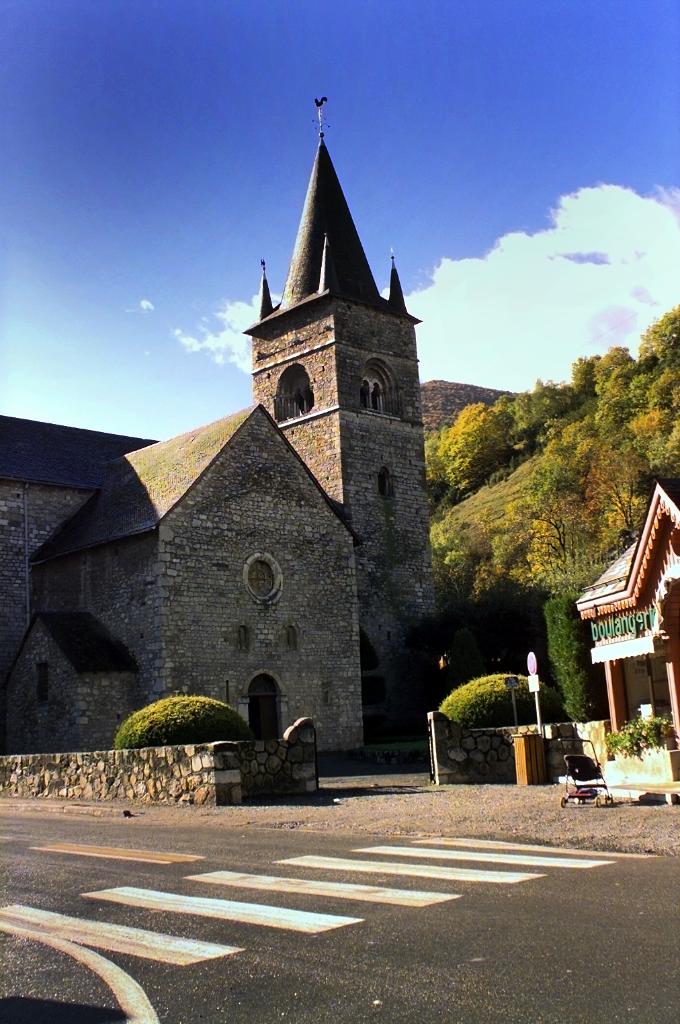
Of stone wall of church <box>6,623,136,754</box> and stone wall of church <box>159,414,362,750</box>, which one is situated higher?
stone wall of church <box>159,414,362,750</box>

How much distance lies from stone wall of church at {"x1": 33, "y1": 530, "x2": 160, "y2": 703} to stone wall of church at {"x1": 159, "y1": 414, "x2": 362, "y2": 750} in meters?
0.51

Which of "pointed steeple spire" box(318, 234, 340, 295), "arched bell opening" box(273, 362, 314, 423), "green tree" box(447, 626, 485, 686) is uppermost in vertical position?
"pointed steeple spire" box(318, 234, 340, 295)

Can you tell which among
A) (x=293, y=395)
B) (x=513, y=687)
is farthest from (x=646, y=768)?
(x=293, y=395)

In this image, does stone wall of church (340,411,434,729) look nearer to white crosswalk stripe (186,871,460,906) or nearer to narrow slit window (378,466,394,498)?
narrow slit window (378,466,394,498)

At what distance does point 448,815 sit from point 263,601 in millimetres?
17520

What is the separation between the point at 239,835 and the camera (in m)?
12.5

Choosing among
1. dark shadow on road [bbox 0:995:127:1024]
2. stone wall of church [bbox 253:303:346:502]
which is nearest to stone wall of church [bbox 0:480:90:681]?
stone wall of church [bbox 253:303:346:502]

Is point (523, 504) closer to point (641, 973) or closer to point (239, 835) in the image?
point (239, 835)

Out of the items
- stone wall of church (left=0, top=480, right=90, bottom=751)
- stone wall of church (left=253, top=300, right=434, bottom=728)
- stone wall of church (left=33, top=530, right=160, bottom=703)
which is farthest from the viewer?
stone wall of church (left=253, top=300, right=434, bottom=728)

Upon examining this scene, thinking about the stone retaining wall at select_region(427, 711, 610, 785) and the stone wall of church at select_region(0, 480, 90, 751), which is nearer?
the stone retaining wall at select_region(427, 711, 610, 785)

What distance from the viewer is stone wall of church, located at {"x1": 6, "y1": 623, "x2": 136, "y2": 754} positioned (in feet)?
89.5

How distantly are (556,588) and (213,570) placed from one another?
21682mm

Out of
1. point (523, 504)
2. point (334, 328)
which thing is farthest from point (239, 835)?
point (523, 504)

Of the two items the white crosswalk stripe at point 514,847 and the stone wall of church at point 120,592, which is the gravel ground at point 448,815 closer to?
the white crosswalk stripe at point 514,847
